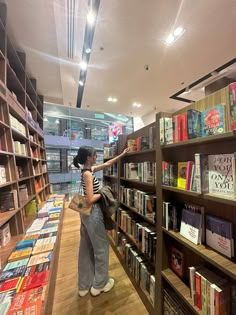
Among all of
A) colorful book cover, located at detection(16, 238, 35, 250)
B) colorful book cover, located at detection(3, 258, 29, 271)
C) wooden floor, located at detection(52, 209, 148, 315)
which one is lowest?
wooden floor, located at detection(52, 209, 148, 315)

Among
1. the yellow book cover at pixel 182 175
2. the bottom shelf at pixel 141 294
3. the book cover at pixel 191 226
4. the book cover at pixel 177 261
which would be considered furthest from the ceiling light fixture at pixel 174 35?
the bottom shelf at pixel 141 294

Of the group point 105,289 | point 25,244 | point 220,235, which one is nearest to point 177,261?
point 220,235

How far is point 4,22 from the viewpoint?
6.38ft

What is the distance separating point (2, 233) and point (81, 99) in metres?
3.61

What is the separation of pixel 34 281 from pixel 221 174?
168cm

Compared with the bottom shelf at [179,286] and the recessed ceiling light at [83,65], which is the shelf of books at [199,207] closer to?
the bottom shelf at [179,286]

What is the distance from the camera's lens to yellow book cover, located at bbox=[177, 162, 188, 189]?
117cm

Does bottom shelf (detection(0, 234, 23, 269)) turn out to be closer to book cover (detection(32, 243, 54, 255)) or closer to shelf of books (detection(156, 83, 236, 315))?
book cover (detection(32, 243, 54, 255))

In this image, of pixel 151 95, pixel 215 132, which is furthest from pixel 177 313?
pixel 151 95

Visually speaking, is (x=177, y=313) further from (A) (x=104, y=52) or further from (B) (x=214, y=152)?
(A) (x=104, y=52)

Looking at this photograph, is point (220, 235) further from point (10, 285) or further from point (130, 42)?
point (130, 42)

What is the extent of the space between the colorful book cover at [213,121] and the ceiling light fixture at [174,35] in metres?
1.71

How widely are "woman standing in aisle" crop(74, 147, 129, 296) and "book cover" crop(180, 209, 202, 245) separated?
78 centimetres

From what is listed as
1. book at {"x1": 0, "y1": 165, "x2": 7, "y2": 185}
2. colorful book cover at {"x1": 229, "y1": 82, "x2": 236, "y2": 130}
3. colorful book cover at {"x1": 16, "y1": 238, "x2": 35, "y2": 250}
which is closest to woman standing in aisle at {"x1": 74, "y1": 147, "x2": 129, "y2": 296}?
colorful book cover at {"x1": 16, "y1": 238, "x2": 35, "y2": 250}
